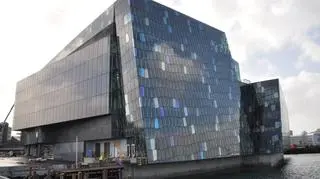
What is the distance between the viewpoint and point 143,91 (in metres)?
68.9

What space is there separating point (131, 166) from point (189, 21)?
128 ft

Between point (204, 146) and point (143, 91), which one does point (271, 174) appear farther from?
point (143, 91)

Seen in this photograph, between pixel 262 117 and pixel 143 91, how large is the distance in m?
49.7

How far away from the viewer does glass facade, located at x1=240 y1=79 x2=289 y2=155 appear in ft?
337

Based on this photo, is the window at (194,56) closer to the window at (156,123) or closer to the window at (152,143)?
the window at (156,123)

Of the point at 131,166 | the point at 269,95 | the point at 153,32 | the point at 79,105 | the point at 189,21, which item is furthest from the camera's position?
the point at 269,95

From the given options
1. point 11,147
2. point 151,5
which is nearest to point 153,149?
point 151,5

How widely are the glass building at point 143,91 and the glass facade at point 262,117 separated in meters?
7.20

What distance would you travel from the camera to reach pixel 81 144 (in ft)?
273

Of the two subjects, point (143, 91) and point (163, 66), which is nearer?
point (143, 91)

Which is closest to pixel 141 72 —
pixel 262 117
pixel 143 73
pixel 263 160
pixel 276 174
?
pixel 143 73

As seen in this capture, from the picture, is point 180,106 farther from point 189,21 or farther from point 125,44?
point 189,21

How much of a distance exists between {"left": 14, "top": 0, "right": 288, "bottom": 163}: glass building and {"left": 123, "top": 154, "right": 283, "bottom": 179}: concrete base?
2.01 m

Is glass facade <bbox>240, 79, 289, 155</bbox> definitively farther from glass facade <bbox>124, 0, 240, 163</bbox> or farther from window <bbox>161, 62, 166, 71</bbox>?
window <bbox>161, 62, 166, 71</bbox>
